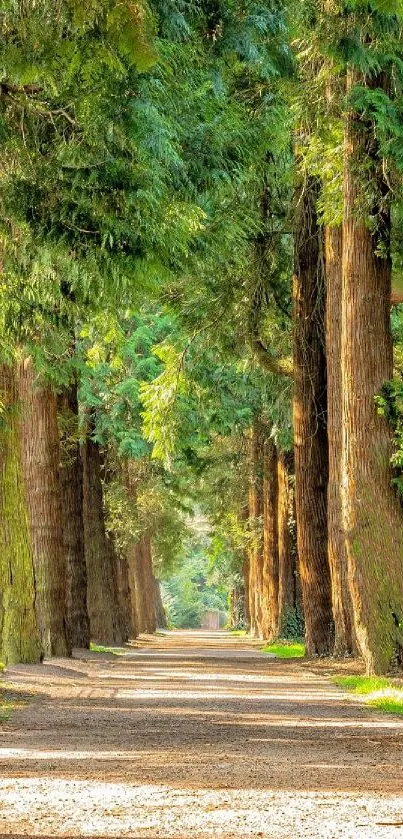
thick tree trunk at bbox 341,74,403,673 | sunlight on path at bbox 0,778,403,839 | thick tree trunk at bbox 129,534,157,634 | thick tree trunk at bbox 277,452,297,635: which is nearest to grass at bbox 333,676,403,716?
thick tree trunk at bbox 341,74,403,673

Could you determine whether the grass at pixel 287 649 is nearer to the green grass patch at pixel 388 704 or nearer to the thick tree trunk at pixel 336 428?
the thick tree trunk at pixel 336 428

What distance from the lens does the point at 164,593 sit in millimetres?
150750

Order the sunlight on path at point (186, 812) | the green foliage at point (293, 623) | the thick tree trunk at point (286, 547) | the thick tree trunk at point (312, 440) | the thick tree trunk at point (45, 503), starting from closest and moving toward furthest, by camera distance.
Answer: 1. the sunlight on path at point (186, 812)
2. the thick tree trunk at point (45, 503)
3. the thick tree trunk at point (312, 440)
4. the thick tree trunk at point (286, 547)
5. the green foliage at point (293, 623)

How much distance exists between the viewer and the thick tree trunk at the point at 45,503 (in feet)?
78.1

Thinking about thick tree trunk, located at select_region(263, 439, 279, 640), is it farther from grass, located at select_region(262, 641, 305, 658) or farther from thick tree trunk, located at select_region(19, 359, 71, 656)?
thick tree trunk, located at select_region(19, 359, 71, 656)

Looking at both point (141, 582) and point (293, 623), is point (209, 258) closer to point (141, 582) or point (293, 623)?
point (293, 623)

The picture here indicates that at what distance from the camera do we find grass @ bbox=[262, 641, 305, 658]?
31.5 m

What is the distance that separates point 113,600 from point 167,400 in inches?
415

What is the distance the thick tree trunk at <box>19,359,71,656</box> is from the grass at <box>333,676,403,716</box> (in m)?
6.51

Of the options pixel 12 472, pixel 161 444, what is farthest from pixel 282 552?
pixel 12 472

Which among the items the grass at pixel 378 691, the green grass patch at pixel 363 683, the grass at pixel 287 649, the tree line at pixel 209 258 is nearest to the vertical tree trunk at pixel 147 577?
the grass at pixel 287 649

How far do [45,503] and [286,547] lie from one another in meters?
13.9

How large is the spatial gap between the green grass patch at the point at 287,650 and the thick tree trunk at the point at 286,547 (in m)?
1.05

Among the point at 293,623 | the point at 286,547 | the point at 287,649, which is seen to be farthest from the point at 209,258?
Result: the point at 293,623
